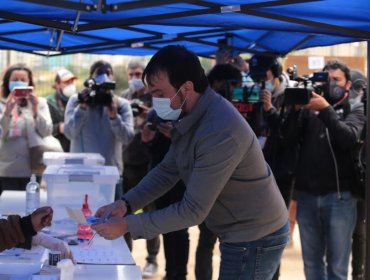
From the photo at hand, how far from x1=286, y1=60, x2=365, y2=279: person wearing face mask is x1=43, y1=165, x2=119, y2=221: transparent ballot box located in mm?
1384

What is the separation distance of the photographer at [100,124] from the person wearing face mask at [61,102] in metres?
0.97

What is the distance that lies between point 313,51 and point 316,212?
9326mm

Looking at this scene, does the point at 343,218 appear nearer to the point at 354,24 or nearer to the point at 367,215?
the point at 367,215

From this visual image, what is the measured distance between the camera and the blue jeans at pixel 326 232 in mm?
5105

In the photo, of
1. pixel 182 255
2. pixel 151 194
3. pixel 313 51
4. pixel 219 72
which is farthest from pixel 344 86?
pixel 313 51

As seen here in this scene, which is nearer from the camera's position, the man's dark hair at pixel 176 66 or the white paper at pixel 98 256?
the man's dark hair at pixel 176 66

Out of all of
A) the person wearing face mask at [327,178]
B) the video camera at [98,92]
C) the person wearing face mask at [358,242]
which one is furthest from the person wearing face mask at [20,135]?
the person wearing face mask at [358,242]

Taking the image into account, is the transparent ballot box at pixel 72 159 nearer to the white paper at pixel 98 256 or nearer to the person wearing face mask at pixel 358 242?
the white paper at pixel 98 256

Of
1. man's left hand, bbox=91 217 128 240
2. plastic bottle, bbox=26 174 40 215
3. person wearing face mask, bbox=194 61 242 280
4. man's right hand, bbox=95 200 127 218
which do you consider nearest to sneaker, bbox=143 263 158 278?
person wearing face mask, bbox=194 61 242 280

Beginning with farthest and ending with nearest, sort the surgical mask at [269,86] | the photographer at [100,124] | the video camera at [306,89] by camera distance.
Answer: the photographer at [100,124] < the surgical mask at [269,86] < the video camera at [306,89]

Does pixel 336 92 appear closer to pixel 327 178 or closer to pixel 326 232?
pixel 327 178

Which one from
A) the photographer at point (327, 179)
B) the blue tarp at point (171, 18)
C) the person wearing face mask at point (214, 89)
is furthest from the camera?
the person wearing face mask at point (214, 89)

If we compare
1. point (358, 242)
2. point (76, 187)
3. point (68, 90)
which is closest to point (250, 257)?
point (76, 187)

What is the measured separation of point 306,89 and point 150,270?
8.91 ft
